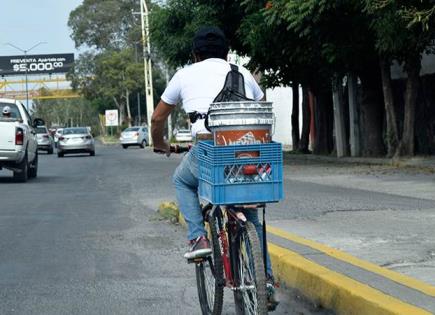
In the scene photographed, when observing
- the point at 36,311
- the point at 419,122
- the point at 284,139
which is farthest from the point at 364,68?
the point at 284,139

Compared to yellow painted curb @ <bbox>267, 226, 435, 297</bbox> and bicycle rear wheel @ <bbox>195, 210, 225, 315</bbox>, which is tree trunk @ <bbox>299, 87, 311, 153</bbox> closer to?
yellow painted curb @ <bbox>267, 226, 435, 297</bbox>

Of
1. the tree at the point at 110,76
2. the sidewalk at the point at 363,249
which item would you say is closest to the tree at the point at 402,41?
the sidewalk at the point at 363,249

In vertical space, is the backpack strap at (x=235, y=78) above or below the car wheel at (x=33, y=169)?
above

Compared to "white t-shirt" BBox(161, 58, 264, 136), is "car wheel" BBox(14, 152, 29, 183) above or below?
below

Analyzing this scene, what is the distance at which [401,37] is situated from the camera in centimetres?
1723

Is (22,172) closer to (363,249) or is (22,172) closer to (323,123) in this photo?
(323,123)

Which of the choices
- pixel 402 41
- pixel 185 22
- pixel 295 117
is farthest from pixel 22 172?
pixel 295 117

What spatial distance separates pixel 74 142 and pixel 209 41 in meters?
34.5

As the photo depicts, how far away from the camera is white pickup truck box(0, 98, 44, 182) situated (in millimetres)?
19000

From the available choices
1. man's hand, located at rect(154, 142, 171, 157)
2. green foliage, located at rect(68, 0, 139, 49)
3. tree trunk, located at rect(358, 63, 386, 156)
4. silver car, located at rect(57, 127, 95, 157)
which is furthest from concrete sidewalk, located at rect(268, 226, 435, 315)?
green foliage, located at rect(68, 0, 139, 49)

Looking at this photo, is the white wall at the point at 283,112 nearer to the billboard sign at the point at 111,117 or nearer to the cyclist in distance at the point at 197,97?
the billboard sign at the point at 111,117

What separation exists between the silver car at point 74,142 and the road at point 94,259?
76.7 feet

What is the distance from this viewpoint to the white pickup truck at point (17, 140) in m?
19.0

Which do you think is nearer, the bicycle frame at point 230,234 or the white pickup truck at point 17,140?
the bicycle frame at point 230,234
